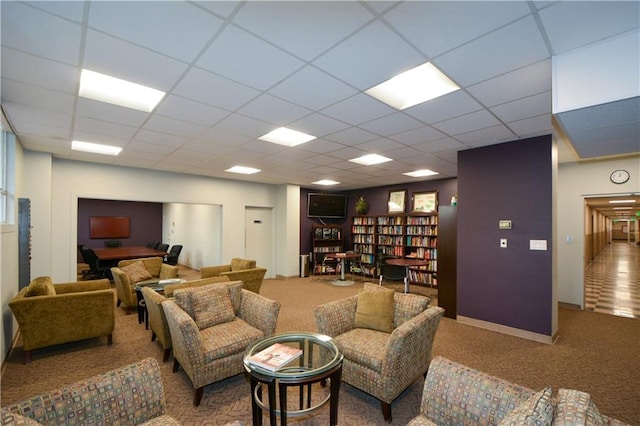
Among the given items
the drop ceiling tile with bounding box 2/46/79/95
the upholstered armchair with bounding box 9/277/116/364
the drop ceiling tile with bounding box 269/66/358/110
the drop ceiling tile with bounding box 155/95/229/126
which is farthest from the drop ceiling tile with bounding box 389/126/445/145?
the upholstered armchair with bounding box 9/277/116/364

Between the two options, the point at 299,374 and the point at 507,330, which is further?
the point at 507,330

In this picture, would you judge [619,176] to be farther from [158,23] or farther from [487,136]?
[158,23]

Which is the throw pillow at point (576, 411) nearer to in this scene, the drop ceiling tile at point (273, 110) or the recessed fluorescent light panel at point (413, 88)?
the recessed fluorescent light panel at point (413, 88)

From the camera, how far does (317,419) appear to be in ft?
7.53

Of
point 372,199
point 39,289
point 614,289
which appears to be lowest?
point 614,289

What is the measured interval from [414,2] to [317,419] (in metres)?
2.92

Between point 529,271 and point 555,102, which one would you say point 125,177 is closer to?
point 555,102

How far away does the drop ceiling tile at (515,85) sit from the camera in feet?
7.37

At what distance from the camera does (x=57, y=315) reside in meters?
3.34

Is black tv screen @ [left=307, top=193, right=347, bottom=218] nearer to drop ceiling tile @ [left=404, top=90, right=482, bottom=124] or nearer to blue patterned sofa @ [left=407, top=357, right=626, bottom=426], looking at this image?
drop ceiling tile @ [left=404, top=90, right=482, bottom=124]

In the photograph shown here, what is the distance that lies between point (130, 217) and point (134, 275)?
6.86 meters

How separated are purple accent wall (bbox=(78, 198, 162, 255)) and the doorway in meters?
5.86

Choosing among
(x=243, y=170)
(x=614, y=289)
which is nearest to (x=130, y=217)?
(x=243, y=170)

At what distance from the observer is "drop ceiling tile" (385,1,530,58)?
1.59 meters
